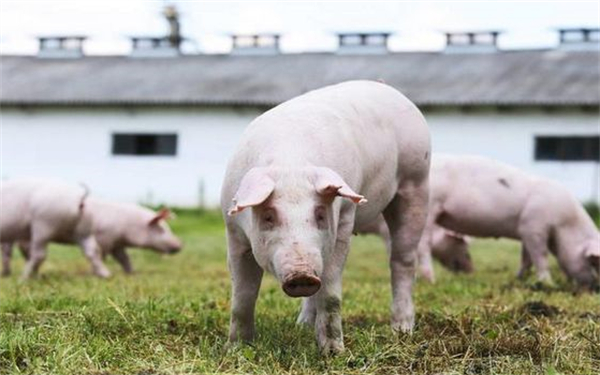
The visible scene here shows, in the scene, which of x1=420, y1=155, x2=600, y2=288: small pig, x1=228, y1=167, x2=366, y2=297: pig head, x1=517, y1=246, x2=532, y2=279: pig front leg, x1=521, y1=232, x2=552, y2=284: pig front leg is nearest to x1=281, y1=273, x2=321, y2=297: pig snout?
x1=228, y1=167, x2=366, y2=297: pig head

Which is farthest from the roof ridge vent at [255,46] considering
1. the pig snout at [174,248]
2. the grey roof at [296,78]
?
the pig snout at [174,248]

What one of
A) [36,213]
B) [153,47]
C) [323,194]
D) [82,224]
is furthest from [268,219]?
[153,47]

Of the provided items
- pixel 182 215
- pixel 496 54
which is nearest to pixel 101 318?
pixel 182 215

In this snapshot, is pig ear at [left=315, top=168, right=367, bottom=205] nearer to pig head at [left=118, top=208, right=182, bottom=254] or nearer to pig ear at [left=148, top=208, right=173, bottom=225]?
pig head at [left=118, top=208, right=182, bottom=254]

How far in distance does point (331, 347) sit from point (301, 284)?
83 centimetres

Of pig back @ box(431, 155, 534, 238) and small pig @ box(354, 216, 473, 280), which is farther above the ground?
pig back @ box(431, 155, 534, 238)

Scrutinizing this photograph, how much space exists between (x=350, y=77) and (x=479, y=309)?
22.7 meters

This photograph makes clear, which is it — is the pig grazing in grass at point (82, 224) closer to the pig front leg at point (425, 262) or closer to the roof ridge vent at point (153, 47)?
the pig front leg at point (425, 262)

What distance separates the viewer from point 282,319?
20.8 feet

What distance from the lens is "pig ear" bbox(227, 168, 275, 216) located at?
4.36 metres

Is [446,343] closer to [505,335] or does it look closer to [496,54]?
[505,335]

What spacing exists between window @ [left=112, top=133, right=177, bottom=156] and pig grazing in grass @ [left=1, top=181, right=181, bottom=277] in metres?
14.5

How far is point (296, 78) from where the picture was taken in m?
29.0

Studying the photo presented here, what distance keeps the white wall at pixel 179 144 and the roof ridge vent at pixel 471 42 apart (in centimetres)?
559
